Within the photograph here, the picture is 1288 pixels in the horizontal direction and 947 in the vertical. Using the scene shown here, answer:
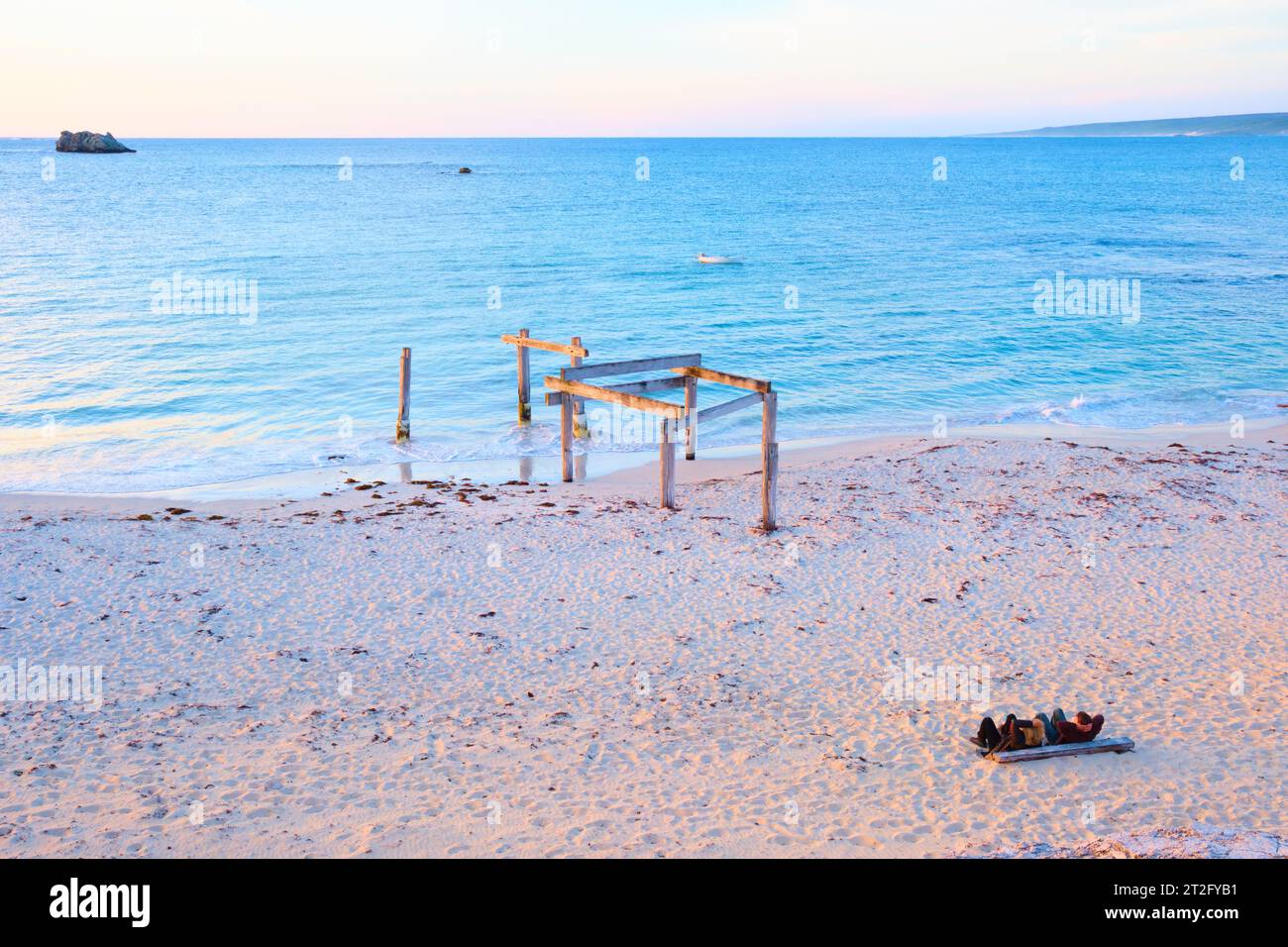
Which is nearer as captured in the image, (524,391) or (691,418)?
(691,418)

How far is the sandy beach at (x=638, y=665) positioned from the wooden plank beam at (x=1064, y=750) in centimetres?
10

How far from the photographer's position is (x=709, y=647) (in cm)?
1055

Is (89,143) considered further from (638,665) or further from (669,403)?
(638,665)

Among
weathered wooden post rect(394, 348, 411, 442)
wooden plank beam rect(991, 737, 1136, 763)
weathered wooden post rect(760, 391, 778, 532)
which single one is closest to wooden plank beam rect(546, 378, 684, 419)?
weathered wooden post rect(760, 391, 778, 532)

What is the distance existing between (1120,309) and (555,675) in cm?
3418

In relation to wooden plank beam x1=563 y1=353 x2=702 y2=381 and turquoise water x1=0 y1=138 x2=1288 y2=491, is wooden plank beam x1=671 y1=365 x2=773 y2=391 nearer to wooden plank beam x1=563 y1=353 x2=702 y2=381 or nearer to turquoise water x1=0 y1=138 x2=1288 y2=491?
wooden plank beam x1=563 y1=353 x2=702 y2=381

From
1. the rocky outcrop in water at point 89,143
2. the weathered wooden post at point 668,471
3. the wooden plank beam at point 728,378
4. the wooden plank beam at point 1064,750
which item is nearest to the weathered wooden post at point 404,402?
the wooden plank beam at point 728,378

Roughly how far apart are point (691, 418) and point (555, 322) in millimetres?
19373

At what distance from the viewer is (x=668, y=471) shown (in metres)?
15.1

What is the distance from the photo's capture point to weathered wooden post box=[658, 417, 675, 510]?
587 inches

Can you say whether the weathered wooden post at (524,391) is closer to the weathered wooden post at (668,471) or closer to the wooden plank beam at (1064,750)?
the weathered wooden post at (668,471)

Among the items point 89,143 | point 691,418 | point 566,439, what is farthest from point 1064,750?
point 89,143
